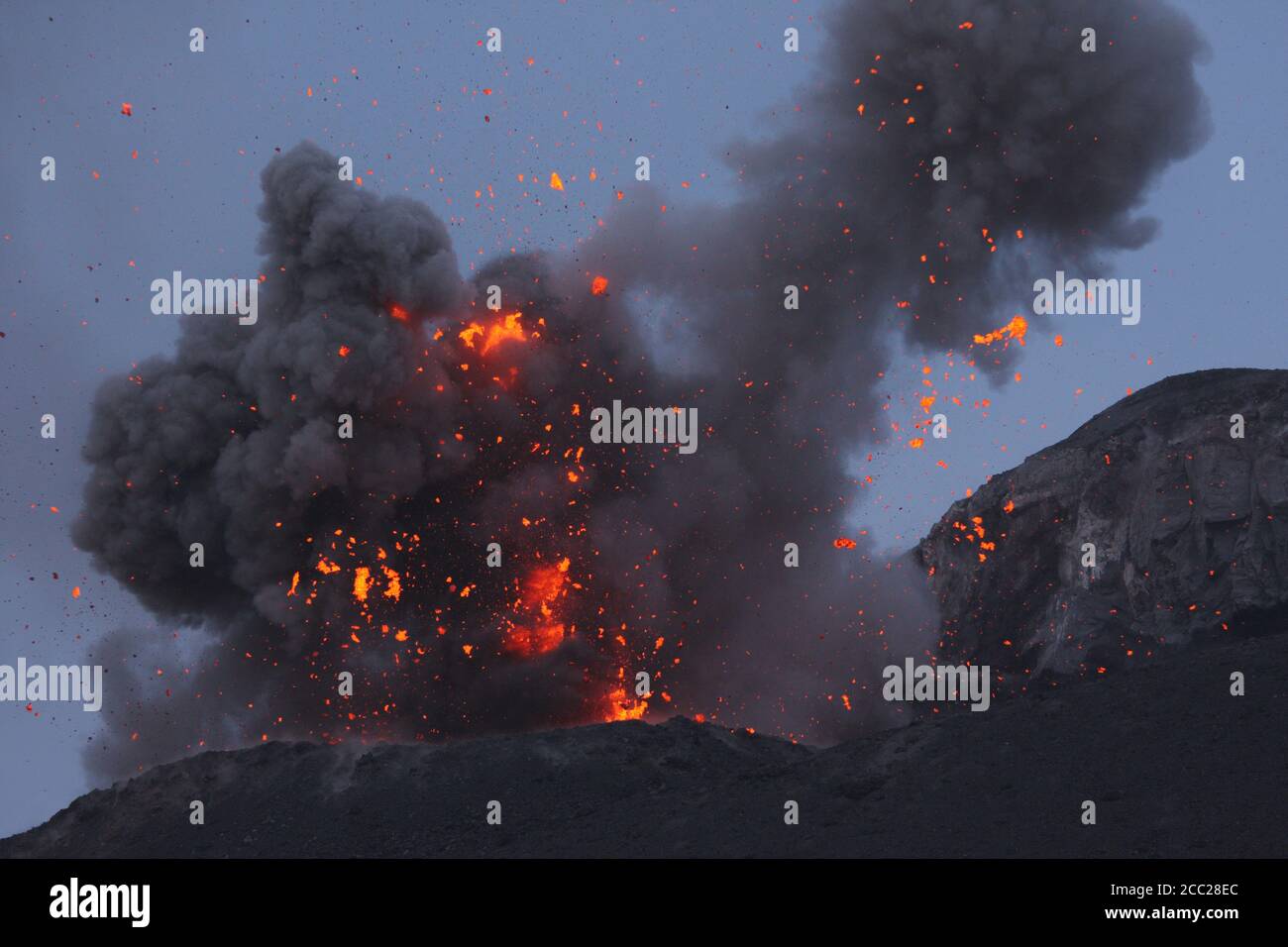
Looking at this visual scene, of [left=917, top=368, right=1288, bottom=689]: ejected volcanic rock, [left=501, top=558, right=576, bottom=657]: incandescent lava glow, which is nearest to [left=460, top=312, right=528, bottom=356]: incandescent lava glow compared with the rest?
[left=501, top=558, right=576, bottom=657]: incandescent lava glow

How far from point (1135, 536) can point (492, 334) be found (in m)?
29.9

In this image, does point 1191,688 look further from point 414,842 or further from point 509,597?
point 509,597

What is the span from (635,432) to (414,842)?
27.4 m

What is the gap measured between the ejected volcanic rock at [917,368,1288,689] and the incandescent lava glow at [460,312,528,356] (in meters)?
25.4

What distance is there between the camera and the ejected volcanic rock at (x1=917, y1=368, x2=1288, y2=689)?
57.4 meters

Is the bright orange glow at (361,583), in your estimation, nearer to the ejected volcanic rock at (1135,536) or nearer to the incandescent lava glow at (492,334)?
the incandescent lava glow at (492,334)

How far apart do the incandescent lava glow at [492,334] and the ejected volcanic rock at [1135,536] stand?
25.4 meters

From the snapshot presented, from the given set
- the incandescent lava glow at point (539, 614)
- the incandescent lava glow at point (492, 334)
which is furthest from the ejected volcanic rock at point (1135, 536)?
Result: the incandescent lava glow at point (492, 334)

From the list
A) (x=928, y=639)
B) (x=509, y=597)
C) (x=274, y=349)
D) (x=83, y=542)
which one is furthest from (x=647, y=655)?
(x=83, y=542)

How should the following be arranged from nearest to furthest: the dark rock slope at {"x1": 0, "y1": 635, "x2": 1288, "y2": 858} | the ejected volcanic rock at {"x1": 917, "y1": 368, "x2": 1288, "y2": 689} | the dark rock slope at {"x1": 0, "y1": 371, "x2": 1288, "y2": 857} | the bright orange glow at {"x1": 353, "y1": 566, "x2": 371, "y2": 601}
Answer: the dark rock slope at {"x1": 0, "y1": 635, "x2": 1288, "y2": 858} < the dark rock slope at {"x1": 0, "y1": 371, "x2": 1288, "y2": 857} < the ejected volcanic rock at {"x1": 917, "y1": 368, "x2": 1288, "y2": 689} < the bright orange glow at {"x1": 353, "y1": 566, "x2": 371, "y2": 601}

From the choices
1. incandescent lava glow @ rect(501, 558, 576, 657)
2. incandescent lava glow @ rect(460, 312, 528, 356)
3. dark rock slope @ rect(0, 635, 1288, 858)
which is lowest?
dark rock slope @ rect(0, 635, 1288, 858)

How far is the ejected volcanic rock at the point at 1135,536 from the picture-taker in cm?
5738

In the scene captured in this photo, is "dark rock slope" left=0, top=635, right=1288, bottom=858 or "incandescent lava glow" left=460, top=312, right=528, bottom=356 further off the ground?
"incandescent lava glow" left=460, top=312, right=528, bottom=356

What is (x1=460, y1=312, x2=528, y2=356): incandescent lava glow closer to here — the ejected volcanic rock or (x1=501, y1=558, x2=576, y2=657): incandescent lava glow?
(x1=501, y1=558, x2=576, y2=657): incandescent lava glow
